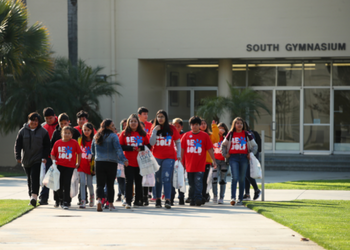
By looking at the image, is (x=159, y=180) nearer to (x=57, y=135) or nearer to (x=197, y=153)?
(x=197, y=153)

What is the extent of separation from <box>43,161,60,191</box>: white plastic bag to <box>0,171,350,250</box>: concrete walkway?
0.42 meters

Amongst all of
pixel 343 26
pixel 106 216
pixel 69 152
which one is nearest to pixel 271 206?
pixel 106 216

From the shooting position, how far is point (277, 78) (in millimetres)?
20797

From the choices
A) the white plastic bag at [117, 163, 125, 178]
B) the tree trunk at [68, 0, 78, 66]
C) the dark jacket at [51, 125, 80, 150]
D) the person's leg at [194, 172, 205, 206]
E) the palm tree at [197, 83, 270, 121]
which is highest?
the tree trunk at [68, 0, 78, 66]

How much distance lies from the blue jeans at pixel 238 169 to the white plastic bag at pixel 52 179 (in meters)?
3.32

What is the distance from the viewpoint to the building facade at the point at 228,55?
1866cm

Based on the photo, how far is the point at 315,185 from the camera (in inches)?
519

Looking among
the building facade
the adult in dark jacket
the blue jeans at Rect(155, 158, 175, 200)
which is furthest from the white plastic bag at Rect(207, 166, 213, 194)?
the building facade

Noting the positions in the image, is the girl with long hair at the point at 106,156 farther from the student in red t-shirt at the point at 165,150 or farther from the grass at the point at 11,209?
the grass at the point at 11,209

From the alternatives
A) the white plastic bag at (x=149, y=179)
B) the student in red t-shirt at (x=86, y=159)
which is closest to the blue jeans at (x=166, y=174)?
the white plastic bag at (x=149, y=179)

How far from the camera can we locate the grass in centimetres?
747

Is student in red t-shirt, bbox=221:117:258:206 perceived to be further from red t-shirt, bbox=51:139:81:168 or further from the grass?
the grass

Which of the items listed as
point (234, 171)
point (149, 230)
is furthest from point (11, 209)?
point (234, 171)

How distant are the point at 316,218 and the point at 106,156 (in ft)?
11.5
